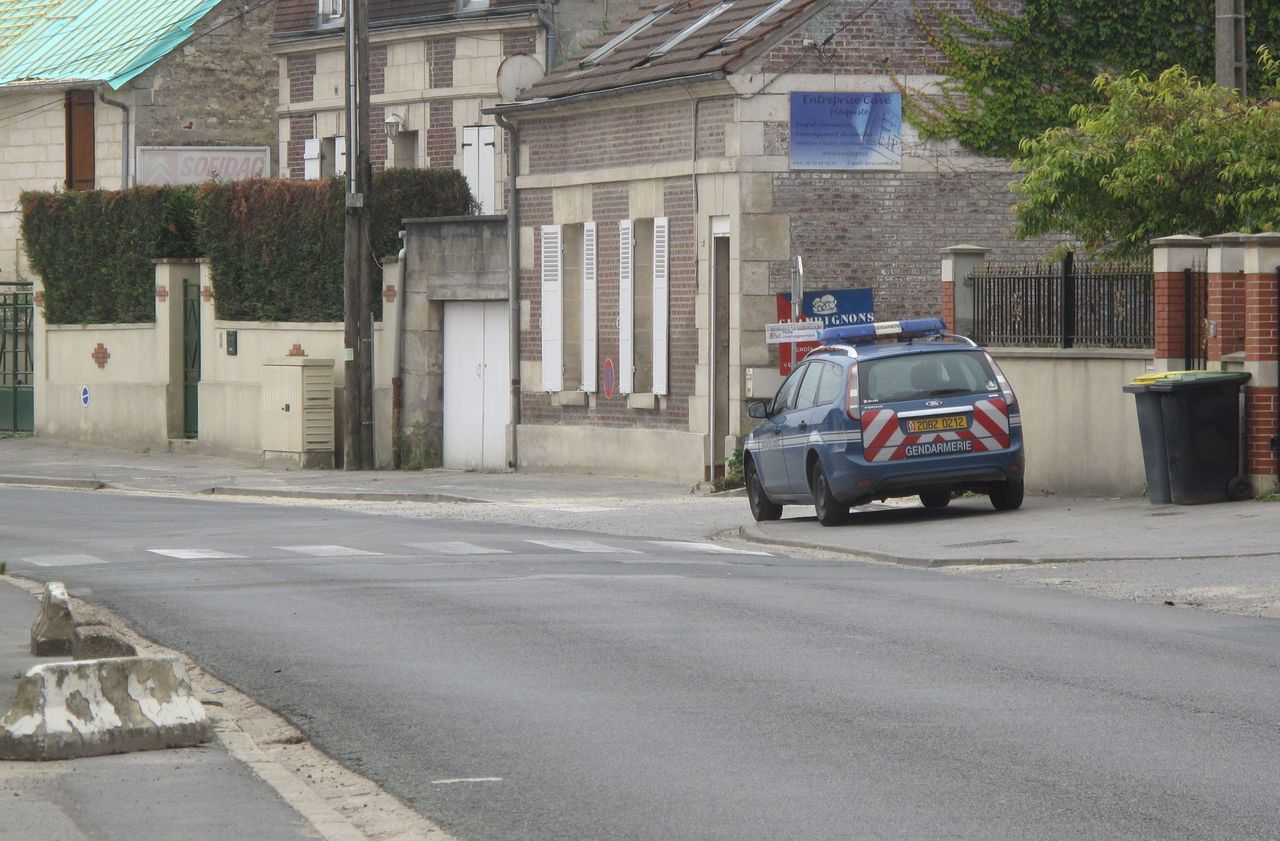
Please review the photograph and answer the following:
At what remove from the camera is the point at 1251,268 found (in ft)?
61.6

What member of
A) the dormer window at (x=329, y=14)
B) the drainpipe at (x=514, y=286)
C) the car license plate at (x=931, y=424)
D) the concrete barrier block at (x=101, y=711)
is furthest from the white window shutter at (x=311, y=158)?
the concrete barrier block at (x=101, y=711)

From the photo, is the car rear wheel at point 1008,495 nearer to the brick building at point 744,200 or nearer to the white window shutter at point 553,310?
the brick building at point 744,200

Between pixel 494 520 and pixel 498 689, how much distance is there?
1284cm

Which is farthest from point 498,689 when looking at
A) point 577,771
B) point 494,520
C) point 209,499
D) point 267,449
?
point 267,449

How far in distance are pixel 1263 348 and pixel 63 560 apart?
10335 millimetres

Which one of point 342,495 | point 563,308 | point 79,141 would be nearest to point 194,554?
point 342,495

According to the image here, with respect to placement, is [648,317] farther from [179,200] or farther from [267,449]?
[179,200]

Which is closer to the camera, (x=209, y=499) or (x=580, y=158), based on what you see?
(x=209, y=499)

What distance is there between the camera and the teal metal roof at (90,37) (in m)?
43.8

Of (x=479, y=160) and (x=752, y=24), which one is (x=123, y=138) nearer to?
(x=479, y=160)

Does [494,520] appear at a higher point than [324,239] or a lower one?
lower

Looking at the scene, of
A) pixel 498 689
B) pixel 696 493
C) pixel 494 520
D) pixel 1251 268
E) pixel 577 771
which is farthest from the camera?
pixel 696 493

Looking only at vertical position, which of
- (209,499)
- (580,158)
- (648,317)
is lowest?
(209,499)

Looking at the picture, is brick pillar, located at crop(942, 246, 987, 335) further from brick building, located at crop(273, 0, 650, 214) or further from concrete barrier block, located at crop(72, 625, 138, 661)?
brick building, located at crop(273, 0, 650, 214)
